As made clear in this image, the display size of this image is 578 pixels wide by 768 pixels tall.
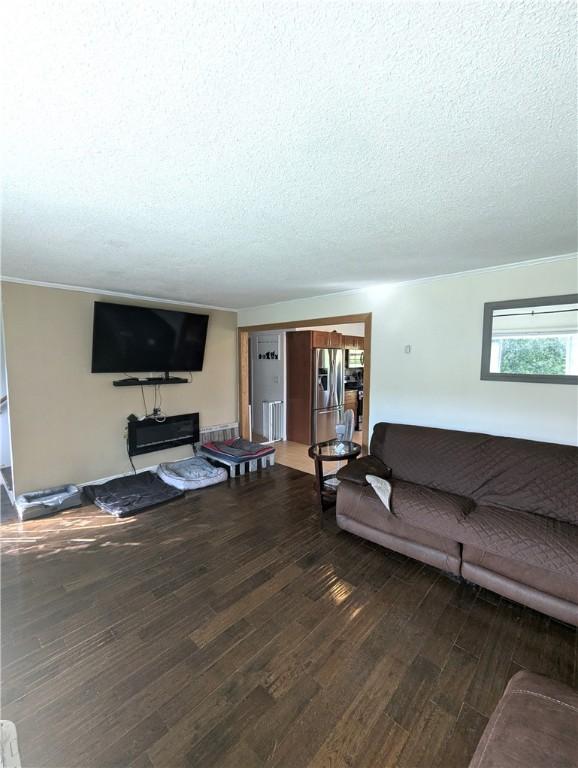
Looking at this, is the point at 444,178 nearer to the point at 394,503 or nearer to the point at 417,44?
the point at 417,44

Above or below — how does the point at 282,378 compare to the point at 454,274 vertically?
below

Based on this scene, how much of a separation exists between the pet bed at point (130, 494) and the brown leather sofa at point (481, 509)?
6.77 ft

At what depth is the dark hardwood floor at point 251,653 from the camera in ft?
4.45

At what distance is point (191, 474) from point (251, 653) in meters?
2.70

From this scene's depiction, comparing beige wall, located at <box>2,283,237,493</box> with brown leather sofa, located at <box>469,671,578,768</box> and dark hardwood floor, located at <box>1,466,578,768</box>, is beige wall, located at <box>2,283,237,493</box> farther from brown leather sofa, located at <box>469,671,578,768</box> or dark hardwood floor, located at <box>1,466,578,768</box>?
brown leather sofa, located at <box>469,671,578,768</box>

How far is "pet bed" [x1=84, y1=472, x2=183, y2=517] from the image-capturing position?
11.1 feet

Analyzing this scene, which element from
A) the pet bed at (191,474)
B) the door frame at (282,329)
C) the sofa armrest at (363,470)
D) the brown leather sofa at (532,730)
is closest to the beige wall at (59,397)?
the pet bed at (191,474)

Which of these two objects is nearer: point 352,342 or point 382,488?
point 382,488

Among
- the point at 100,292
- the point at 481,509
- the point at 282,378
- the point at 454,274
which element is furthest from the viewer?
the point at 282,378

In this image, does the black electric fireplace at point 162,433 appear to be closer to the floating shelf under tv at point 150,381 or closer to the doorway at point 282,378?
the floating shelf under tv at point 150,381

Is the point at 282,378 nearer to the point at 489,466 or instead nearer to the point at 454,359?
the point at 454,359

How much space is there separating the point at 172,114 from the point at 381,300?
9.61 feet

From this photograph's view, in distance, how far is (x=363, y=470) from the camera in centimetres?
297

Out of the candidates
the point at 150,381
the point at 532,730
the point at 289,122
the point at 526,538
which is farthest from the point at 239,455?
the point at 289,122
